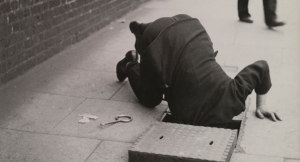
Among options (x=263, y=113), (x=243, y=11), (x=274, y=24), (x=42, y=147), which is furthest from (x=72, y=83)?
(x=243, y=11)

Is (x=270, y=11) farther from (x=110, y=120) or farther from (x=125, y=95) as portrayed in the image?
(x=110, y=120)

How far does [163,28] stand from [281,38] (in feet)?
13.8

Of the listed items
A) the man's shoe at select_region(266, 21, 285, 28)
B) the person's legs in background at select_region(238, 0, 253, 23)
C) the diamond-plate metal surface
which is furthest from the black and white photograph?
the person's legs in background at select_region(238, 0, 253, 23)

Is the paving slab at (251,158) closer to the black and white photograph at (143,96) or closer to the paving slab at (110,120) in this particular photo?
the black and white photograph at (143,96)

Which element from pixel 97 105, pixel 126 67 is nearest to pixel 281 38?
pixel 126 67

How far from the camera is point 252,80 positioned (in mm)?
4992

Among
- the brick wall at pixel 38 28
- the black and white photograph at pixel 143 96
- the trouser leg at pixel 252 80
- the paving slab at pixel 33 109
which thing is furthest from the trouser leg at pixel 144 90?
the brick wall at pixel 38 28

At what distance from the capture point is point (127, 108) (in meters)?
5.57

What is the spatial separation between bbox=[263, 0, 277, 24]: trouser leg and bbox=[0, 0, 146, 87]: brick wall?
286cm

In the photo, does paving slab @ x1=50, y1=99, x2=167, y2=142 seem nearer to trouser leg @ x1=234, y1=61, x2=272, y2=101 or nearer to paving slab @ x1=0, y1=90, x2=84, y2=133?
paving slab @ x1=0, y1=90, x2=84, y2=133

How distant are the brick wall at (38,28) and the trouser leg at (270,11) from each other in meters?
2.86

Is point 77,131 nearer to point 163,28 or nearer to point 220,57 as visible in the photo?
point 163,28

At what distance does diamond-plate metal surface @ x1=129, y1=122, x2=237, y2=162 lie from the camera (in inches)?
156

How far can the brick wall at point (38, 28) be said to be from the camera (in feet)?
20.4
